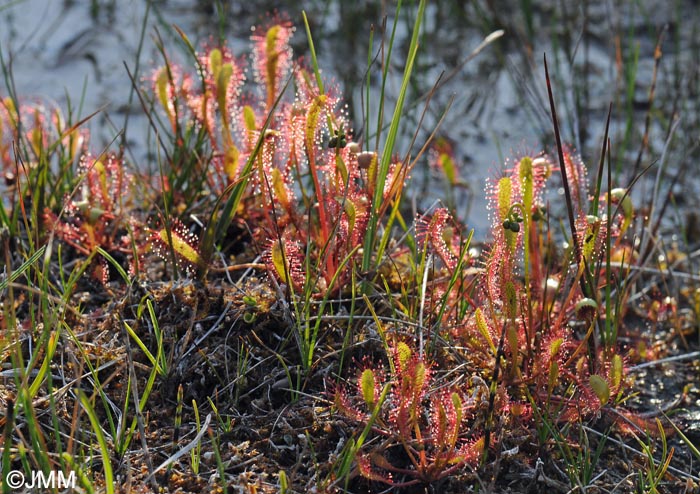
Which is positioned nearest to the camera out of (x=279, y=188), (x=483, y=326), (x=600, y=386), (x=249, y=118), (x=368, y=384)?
(x=368, y=384)

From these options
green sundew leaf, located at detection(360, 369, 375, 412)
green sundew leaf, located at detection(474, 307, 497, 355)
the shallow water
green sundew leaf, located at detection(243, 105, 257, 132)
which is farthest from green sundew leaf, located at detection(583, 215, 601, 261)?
the shallow water

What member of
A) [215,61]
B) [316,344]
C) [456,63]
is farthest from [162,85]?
[456,63]

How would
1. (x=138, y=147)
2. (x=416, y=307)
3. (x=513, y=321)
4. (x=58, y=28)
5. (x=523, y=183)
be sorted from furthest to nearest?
1. (x=58, y=28)
2. (x=138, y=147)
3. (x=416, y=307)
4. (x=523, y=183)
5. (x=513, y=321)

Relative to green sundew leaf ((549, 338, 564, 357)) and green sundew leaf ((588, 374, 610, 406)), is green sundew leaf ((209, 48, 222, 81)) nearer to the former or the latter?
green sundew leaf ((549, 338, 564, 357))

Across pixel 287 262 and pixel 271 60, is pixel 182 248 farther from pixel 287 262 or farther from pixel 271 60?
pixel 271 60

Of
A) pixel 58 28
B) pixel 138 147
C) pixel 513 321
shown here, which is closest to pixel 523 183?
pixel 513 321

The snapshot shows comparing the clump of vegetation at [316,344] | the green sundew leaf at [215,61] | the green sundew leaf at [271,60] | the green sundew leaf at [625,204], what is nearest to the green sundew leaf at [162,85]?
the clump of vegetation at [316,344]

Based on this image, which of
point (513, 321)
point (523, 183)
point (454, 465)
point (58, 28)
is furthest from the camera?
point (58, 28)

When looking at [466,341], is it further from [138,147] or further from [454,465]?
[138,147]
